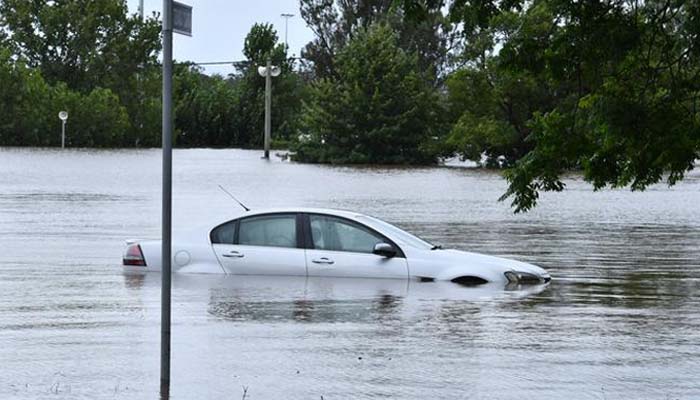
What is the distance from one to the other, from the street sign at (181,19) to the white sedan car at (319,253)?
9609 millimetres

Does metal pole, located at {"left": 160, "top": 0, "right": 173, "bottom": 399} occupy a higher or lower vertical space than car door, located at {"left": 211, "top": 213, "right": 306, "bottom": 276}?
higher

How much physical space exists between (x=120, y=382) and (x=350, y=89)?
6508 cm

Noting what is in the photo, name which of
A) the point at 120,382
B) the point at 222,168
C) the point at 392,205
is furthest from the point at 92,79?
the point at 120,382

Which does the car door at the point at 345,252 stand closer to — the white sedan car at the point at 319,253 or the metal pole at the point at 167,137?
the white sedan car at the point at 319,253

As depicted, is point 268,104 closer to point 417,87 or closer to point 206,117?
point 417,87

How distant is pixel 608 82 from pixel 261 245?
8845mm

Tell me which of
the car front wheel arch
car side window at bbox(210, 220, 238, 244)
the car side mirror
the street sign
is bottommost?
the car front wheel arch

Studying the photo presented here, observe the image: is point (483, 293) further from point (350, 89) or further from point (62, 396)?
point (350, 89)

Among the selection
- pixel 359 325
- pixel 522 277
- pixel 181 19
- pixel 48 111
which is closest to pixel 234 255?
pixel 522 277

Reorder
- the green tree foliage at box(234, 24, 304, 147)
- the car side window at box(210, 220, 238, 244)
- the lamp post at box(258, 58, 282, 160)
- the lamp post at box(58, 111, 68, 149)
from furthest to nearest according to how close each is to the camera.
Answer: the green tree foliage at box(234, 24, 304, 147) → the lamp post at box(58, 111, 68, 149) → the lamp post at box(258, 58, 282, 160) → the car side window at box(210, 220, 238, 244)

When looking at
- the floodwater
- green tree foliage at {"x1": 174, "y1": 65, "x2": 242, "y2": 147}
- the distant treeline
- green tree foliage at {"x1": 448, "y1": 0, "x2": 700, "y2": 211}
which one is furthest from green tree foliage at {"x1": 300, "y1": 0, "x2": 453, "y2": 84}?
green tree foliage at {"x1": 448, "y1": 0, "x2": 700, "y2": 211}

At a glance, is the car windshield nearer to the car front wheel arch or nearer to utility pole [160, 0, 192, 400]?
the car front wheel arch

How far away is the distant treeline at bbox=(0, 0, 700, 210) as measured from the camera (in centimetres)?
1030

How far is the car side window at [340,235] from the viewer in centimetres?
1861
